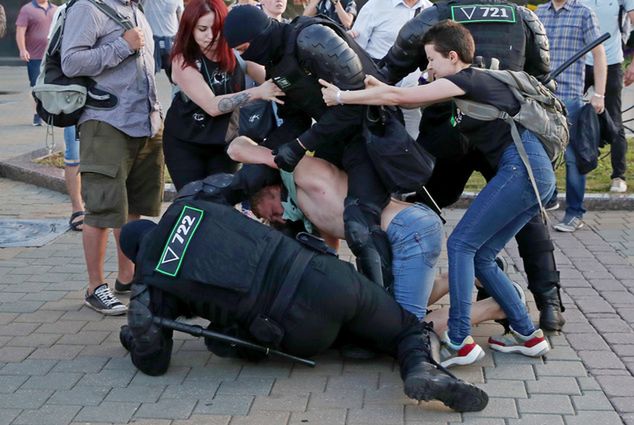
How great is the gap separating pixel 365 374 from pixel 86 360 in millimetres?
1294

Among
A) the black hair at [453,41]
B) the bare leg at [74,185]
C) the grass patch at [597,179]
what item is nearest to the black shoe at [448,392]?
the black hair at [453,41]

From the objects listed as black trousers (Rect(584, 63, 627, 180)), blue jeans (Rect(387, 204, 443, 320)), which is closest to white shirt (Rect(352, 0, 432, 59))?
black trousers (Rect(584, 63, 627, 180))

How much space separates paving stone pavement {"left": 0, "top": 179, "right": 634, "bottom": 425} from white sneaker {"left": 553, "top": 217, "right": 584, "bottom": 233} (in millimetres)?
1392

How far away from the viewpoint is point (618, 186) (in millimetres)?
7809

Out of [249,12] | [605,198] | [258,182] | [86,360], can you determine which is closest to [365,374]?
[258,182]

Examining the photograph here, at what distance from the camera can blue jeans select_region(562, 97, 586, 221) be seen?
696 centimetres

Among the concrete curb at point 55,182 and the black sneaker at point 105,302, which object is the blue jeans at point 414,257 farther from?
the concrete curb at point 55,182

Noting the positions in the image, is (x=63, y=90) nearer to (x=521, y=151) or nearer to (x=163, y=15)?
(x=521, y=151)

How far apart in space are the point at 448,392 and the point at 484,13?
1901 millimetres

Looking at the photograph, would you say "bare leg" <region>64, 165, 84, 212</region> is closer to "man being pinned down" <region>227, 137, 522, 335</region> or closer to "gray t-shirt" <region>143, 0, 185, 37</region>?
"man being pinned down" <region>227, 137, 522, 335</region>

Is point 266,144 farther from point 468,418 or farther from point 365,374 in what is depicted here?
point 468,418

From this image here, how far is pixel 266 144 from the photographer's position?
481cm

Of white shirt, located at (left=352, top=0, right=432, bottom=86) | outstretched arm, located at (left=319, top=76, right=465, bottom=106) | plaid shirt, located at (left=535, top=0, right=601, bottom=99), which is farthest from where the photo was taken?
white shirt, located at (left=352, top=0, right=432, bottom=86)

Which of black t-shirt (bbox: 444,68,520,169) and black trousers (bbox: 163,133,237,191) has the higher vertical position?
black t-shirt (bbox: 444,68,520,169)
